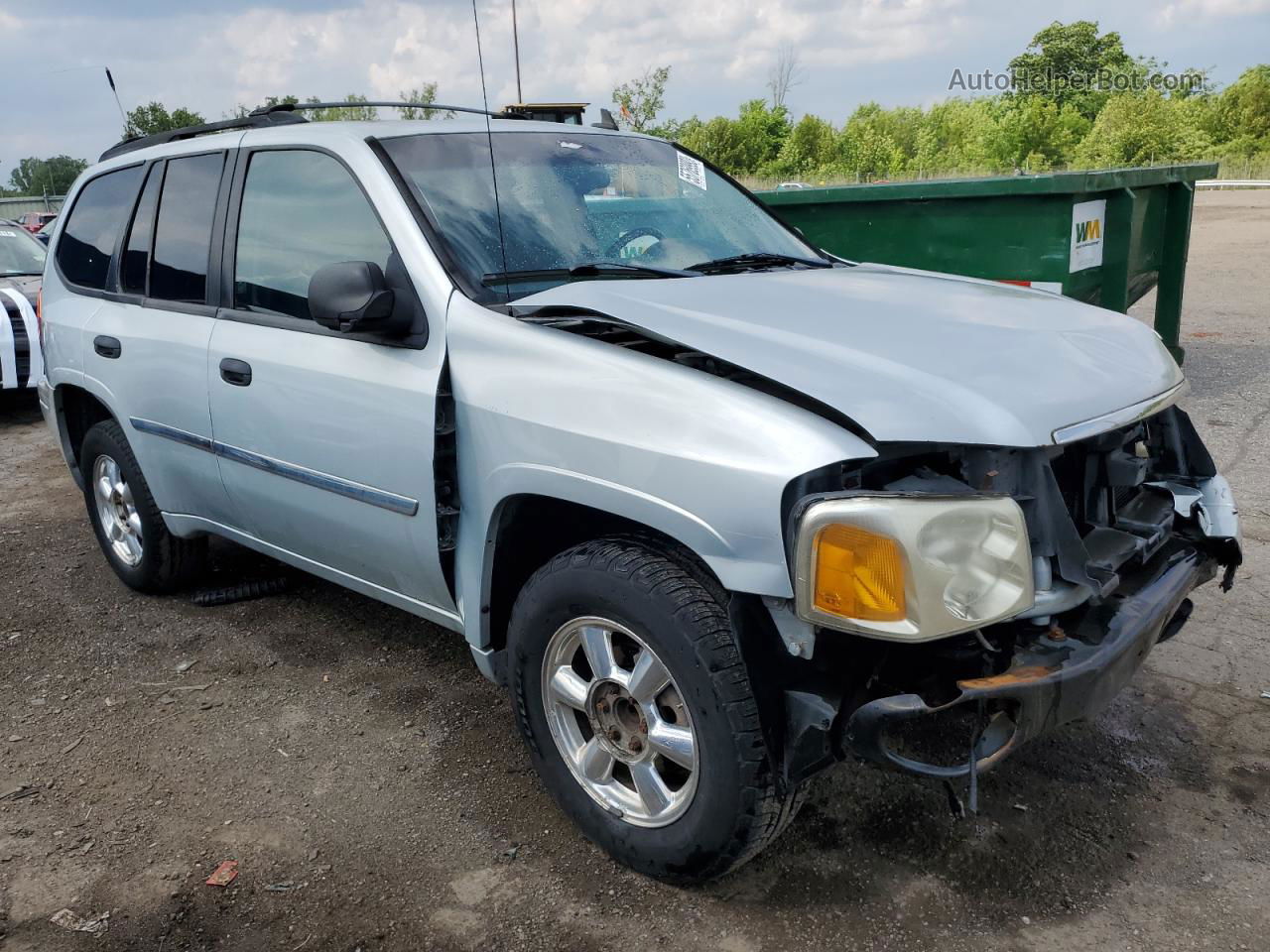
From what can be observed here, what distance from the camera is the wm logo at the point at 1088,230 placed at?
6.17 metres

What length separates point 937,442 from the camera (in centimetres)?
216

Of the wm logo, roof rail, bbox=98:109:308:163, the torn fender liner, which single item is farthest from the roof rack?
the wm logo

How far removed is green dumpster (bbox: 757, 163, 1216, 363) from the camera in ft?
19.9

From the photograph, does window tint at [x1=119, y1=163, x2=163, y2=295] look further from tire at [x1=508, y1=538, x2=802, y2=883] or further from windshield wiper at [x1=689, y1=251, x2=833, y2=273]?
tire at [x1=508, y1=538, x2=802, y2=883]

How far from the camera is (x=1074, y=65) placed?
247 ft

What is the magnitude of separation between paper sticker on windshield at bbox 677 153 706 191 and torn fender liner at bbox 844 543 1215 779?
2064 millimetres

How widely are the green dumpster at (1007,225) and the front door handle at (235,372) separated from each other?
3.54 m

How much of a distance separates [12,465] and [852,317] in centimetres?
663

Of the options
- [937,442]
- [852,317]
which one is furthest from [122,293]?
[937,442]

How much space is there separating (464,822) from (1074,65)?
276 feet

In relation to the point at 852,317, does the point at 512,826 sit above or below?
below

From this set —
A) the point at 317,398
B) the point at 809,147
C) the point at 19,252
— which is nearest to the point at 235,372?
the point at 317,398

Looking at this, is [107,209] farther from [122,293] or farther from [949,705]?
[949,705]

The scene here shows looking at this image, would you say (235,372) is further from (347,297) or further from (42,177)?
(42,177)
